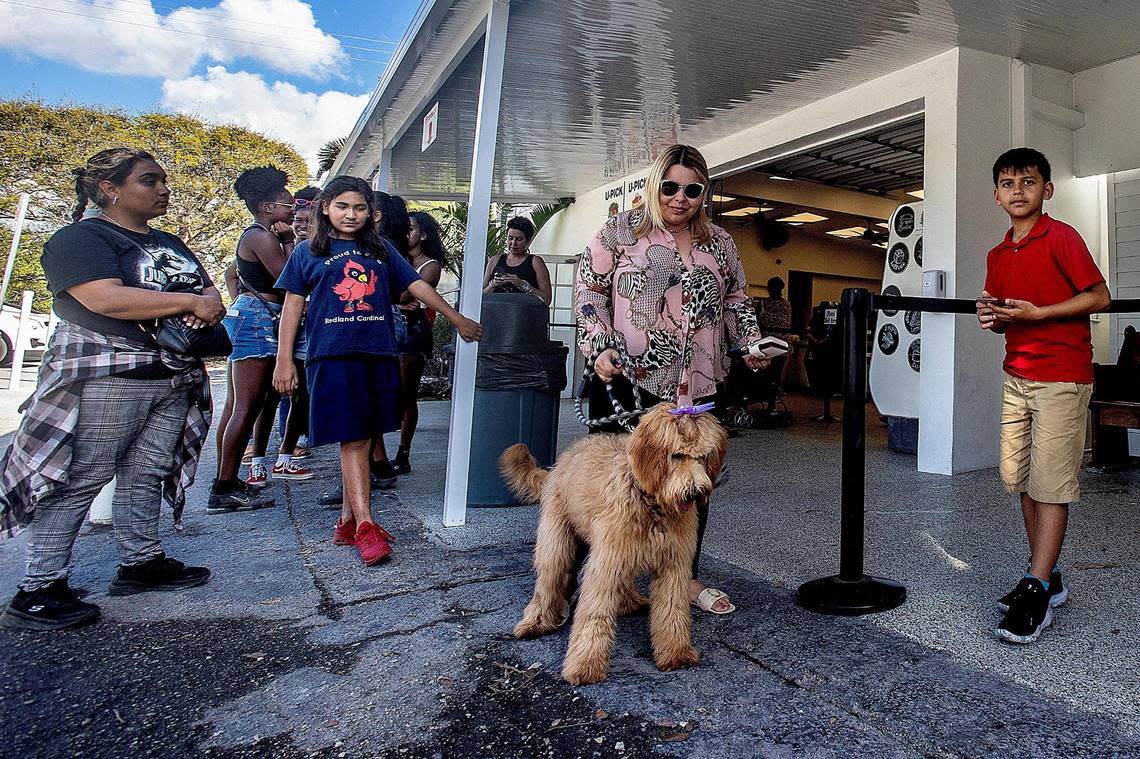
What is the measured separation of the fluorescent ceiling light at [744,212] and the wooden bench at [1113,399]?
6947 millimetres

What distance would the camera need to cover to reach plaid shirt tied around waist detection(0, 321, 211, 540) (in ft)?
7.59

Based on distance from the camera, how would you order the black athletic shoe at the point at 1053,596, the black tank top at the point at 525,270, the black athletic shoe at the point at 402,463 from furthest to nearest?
the black tank top at the point at 525,270
the black athletic shoe at the point at 402,463
the black athletic shoe at the point at 1053,596

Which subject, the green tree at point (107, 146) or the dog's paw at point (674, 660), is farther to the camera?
the green tree at point (107, 146)

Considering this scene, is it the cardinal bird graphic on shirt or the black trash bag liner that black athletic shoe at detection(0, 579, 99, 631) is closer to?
the cardinal bird graphic on shirt

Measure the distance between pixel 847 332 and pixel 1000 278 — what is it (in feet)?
2.08

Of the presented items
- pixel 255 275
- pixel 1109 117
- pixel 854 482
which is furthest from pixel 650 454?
pixel 1109 117

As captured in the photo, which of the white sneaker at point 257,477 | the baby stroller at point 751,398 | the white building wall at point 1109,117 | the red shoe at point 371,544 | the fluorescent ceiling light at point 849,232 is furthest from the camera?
the fluorescent ceiling light at point 849,232

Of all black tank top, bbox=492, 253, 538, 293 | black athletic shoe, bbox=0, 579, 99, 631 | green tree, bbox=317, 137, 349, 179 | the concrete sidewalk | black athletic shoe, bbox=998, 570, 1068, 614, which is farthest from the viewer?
green tree, bbox=317, 137, 349, 179

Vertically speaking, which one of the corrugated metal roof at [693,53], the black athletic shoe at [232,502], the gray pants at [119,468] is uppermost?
the corrugated metal roof at [693,53]

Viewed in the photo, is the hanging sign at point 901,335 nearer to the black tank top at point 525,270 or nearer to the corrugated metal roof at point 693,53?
the corrugated metal roof at point 693,53

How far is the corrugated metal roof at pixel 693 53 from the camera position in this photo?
4.82 metres

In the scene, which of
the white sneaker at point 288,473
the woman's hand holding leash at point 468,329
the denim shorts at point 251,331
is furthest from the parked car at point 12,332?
the woman's hand holding leash at point 468,329

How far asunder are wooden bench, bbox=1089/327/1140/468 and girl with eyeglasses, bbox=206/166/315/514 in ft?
20.3

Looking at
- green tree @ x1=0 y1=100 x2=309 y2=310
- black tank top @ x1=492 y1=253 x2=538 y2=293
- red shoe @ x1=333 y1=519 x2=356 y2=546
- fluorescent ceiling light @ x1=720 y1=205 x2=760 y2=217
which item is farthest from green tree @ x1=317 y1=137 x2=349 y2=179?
red shoe @ x1=333 y1=519 x2=356 y2=546
